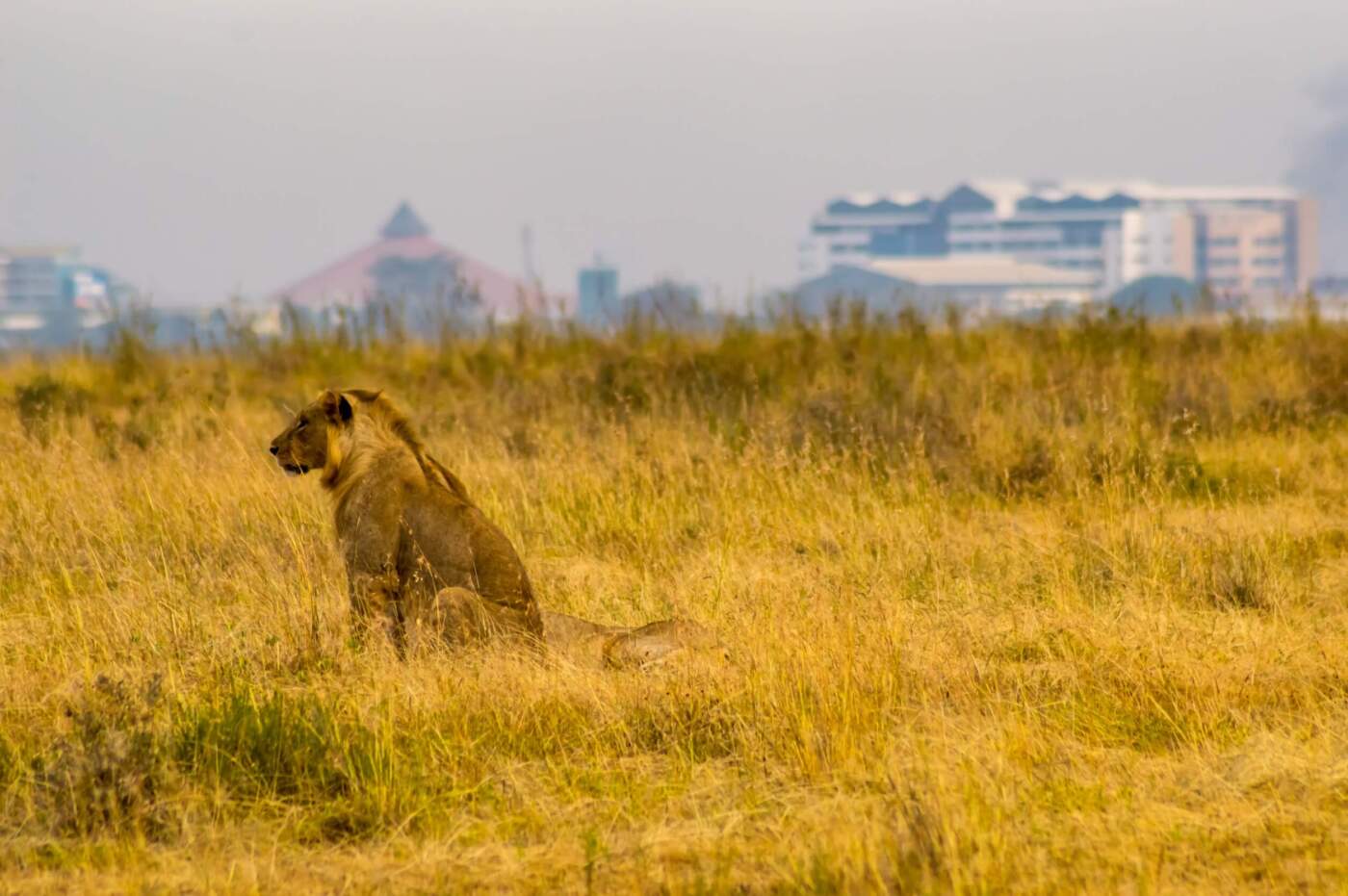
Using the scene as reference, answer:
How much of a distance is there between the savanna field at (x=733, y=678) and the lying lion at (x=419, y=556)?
23cm

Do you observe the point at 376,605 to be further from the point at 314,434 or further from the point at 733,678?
the point at 733,678

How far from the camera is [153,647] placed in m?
7.45

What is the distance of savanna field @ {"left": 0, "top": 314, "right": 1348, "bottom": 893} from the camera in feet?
17.4

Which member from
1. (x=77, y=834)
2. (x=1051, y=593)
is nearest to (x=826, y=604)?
(x=1051, y=593)

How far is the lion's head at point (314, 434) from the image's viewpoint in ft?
26.7

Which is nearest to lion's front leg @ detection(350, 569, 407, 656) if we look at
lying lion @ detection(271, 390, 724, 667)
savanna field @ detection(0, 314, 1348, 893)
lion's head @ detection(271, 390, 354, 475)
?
lying lion @ detection(271, 390, 724, 667)

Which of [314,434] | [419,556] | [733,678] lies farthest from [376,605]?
[733,678]

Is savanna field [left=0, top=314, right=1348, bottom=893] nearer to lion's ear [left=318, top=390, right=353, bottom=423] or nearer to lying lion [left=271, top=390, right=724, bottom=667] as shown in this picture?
lying lion [left=271, top=390, right=724, bottom=667]

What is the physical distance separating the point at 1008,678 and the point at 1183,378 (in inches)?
381

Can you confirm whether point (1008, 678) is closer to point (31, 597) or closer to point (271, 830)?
point (271, 830)

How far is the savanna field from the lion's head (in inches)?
22.3

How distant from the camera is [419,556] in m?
7.60

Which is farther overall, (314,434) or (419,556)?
(314,434)

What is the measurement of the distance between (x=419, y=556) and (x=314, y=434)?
0.96 m
